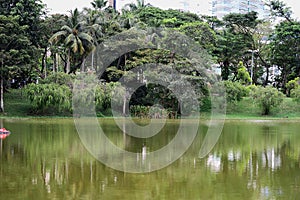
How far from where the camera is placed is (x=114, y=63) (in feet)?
109

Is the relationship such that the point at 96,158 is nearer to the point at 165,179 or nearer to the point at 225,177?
the point at 165,179

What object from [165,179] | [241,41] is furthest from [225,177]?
[241,41]

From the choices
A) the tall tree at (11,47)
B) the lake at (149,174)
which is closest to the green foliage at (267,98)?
the tall tree at (11,47)

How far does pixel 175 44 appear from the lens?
30469 mm

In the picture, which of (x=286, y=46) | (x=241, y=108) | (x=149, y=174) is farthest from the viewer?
(x=286, y=46)

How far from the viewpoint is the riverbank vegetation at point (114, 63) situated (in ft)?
88.5

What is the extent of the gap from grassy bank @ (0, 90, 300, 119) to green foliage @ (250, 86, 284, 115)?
0.87 metres

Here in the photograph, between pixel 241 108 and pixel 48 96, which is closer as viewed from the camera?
pixel 48 96

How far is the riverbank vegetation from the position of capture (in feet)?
88.5

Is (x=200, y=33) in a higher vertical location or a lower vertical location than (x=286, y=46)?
higher

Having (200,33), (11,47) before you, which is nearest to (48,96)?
(11,47)

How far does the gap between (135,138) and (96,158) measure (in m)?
5.59

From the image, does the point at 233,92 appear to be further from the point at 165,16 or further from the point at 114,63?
the point at 165,16

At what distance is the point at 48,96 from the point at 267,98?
1559cm
